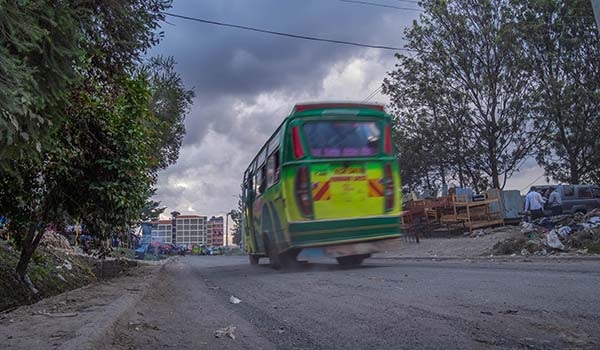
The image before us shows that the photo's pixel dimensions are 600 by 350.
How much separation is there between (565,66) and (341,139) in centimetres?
2699

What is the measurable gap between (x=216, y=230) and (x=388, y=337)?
413ft

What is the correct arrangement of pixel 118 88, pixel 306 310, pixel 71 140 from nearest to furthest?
pixel 306 310
pixel 71 140
pixel 118 88

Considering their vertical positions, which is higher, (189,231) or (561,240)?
(189,231)

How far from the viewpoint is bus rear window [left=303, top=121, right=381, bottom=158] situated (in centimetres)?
758

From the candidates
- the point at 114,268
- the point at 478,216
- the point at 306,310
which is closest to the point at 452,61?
the point at 478,216

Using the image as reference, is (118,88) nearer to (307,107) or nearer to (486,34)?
(307,107)

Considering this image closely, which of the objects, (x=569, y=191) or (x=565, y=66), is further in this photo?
(x=565, y=66)

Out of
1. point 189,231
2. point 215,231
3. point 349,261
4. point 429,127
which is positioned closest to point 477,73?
point 429,127

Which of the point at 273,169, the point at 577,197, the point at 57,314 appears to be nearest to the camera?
the point at 57,314

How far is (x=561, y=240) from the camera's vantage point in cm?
1420

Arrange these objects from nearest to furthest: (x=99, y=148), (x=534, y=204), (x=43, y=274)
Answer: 1. (x=99, y=148)
2. (x=43, y=274)
3. (x=534, y=204)

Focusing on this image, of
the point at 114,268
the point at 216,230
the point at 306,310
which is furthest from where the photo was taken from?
the point at 216,230

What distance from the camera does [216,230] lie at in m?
127

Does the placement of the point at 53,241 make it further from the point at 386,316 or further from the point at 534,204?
the point at 534,204
